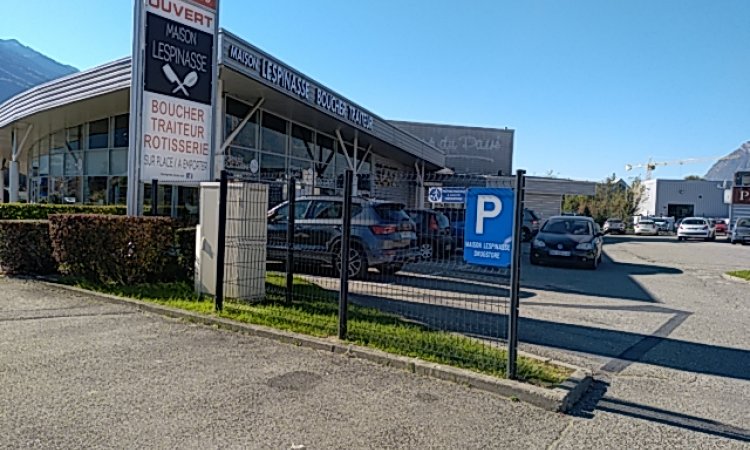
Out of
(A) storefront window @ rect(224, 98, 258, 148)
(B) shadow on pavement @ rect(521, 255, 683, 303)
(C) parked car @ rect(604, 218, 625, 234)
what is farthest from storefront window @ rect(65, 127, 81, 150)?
(C) parked car @ rect(604, 218, 625, 234)

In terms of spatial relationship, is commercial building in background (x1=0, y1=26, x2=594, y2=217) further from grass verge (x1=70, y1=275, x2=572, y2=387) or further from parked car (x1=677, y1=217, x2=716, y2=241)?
parked car (x1=677, y1=217, x2=716, y2=241)

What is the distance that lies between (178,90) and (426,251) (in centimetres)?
610

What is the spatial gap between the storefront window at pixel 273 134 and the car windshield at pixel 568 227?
948cm

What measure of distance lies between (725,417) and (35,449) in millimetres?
5202

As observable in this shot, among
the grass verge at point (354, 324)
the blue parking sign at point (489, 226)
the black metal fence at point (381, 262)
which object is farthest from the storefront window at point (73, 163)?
the blue parking sign at point (489, 226)

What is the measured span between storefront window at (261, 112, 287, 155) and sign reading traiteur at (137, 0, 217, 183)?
26.1ft

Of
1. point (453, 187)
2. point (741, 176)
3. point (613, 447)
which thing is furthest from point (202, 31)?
point (741, 176)

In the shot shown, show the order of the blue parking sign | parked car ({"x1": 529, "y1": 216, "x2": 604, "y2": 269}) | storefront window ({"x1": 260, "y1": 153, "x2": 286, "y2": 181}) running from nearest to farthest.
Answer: the blue parking sign → parked car ({"x1": 529, "y1": 216, "x2": 604, "y2": 269}) → storefront window ({"x1": 260, "y1": 153, "x2": 286, "y2": 181})

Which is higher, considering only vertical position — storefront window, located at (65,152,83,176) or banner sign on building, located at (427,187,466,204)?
storefront window, located at (65,152,83,176)

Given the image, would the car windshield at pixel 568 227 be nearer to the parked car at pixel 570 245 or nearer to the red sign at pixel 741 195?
the parked car at pixel 570 245

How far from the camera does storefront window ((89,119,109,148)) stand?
19.4 m

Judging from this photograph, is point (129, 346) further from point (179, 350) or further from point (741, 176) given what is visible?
point (741, 176)

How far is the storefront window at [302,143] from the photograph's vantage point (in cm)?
2040

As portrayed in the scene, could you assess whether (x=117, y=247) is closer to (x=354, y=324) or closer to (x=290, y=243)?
(x=290, y=243)
